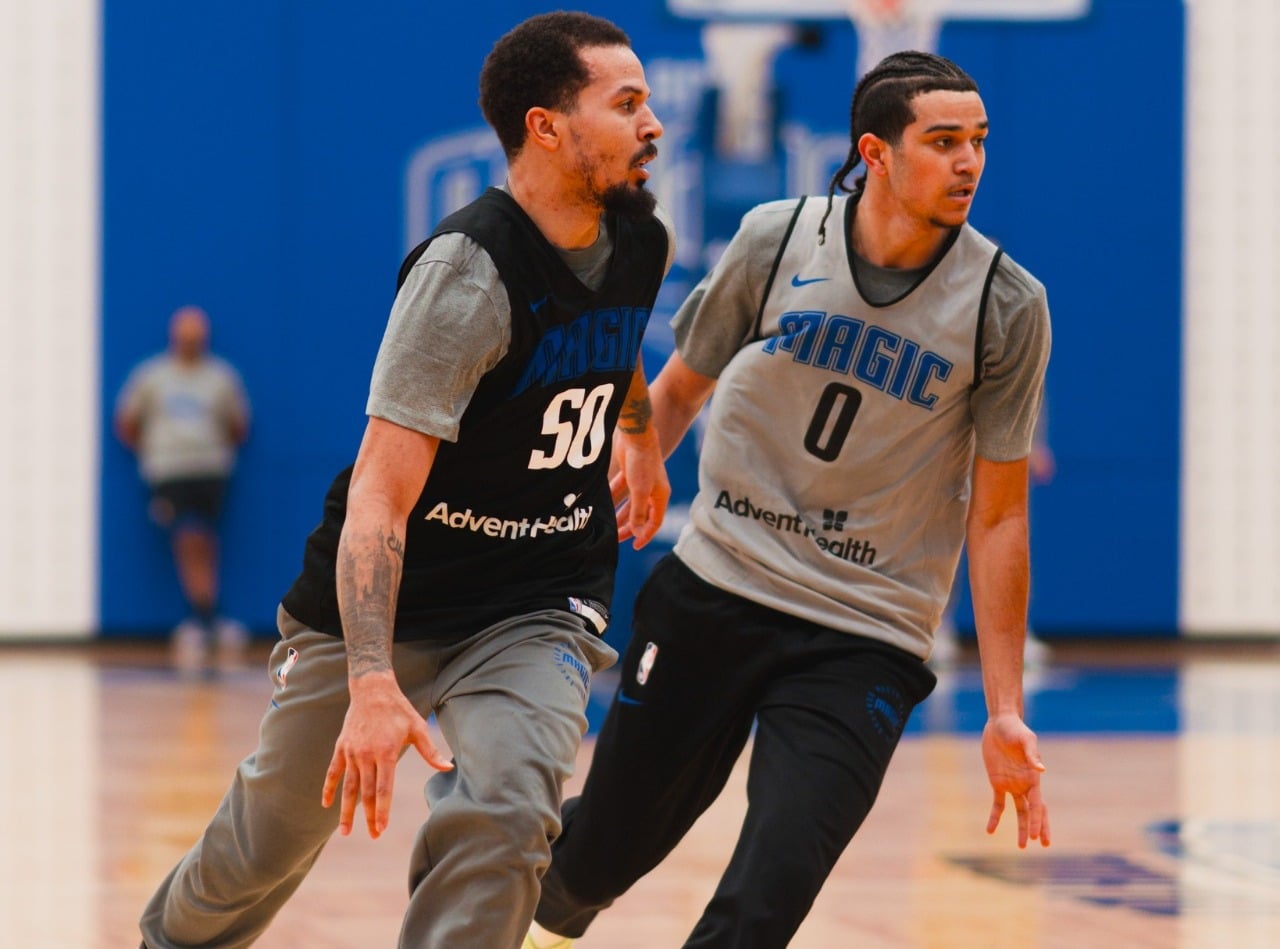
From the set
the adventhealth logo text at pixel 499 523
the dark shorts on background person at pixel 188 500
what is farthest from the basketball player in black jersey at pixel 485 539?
the dark shorts on background person at pixel 188 500

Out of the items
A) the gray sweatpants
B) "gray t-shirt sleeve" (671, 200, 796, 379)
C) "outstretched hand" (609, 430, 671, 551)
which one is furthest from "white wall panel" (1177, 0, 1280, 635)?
the gray sweatpants

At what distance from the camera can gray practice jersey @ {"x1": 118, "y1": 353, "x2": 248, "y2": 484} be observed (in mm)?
12953

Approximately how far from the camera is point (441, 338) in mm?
3555

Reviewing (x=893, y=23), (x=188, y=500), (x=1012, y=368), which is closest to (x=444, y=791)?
(x=1012, y=368)

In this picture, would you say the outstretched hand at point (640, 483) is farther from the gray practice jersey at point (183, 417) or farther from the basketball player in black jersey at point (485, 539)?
the gray practice jersey at point (183, 417)

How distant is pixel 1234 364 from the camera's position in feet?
46.6

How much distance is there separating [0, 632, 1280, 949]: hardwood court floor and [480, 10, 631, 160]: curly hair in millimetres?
2453

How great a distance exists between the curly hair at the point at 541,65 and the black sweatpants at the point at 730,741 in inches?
42.6

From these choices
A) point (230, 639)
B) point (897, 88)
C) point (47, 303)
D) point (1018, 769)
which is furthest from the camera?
point (47, 303)

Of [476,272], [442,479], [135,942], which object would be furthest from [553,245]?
[135,942]

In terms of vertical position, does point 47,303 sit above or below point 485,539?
above

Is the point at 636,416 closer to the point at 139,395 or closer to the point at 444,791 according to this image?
the point at 444,791

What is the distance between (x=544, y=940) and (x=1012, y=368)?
1.62m

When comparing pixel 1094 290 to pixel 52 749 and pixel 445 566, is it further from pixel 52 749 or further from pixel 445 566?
pixel 445 566
